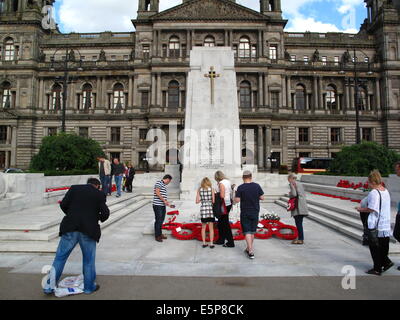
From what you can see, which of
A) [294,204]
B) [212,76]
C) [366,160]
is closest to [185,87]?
[366,160]

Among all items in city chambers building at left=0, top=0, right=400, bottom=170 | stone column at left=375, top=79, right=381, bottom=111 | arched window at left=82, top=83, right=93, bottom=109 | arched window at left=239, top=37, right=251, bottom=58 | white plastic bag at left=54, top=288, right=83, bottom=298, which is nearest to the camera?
white plastic bag at left=54, top=288, right=83, bottom=298

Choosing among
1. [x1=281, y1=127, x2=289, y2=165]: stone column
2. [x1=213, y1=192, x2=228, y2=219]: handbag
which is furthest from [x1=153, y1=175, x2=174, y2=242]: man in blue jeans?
[x1=281, y1=127, x2=289, y2=165]: stone column

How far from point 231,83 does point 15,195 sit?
10.7 meters

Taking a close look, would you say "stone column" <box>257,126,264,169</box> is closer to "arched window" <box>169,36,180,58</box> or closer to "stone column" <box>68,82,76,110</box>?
"arched window" <box>169,36,180,58</box>

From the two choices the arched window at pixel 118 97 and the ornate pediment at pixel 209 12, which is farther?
the arched window at pixel 118 97

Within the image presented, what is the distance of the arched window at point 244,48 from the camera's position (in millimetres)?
48250

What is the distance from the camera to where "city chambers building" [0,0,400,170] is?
1845 inches

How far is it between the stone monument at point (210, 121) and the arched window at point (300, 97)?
38599 mm

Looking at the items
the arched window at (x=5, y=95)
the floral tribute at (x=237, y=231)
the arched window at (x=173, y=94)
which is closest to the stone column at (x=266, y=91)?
the arched window at (x=173, y=94)

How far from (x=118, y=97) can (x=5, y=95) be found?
19123 mm

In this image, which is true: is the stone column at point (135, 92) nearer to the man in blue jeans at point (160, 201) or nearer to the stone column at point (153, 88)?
the stone column at point (153, 88)

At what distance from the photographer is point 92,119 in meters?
48.6

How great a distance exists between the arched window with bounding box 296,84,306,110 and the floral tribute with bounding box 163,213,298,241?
1785 inches
